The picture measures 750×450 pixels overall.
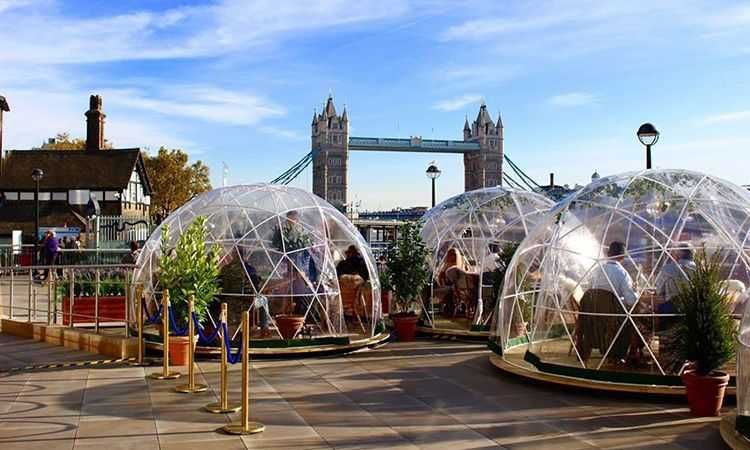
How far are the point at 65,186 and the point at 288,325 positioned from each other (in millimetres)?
32676

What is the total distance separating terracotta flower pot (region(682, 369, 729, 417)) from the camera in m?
8.24

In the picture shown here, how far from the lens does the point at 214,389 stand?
9797 mm

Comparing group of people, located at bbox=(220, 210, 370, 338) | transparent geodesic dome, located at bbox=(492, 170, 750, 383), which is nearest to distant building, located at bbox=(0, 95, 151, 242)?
group of people, located at bbox=(220, 210, 370, 338)

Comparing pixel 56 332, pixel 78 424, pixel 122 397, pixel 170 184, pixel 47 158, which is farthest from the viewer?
pixel 170 184

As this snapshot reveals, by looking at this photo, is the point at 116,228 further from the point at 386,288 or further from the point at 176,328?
the point at 176,328

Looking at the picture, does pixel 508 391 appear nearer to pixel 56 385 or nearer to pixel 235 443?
pixel 235 443

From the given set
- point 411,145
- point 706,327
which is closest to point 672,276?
point 706,327

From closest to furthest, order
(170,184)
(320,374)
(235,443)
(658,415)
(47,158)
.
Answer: (235,443), (658,415), (320,374), (47,158), (170,184)

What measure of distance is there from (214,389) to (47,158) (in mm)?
36924

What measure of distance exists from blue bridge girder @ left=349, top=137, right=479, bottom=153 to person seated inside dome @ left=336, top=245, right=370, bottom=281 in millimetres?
111950

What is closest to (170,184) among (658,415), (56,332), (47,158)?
(47,158)

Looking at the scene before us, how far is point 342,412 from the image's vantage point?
860 centimetres

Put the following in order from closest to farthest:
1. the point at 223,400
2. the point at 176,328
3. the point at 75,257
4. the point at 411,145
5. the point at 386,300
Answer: the point at 223,400, the point at 176,328, the point at 386,300, the point at 75,257, the point at 411,145

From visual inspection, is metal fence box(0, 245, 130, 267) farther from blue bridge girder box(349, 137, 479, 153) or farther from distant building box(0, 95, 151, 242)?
blue bridge girder box(349, 137, 479, 153)
